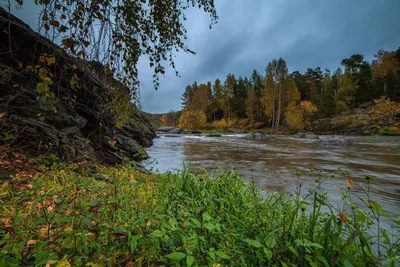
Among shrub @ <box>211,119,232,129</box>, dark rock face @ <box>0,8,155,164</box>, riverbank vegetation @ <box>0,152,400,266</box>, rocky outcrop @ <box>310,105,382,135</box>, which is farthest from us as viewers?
shrub @ <box>211,119,232,129</box>

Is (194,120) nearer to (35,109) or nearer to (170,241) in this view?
(35,109)

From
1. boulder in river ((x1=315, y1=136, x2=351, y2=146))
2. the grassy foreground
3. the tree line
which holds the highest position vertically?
the tree line

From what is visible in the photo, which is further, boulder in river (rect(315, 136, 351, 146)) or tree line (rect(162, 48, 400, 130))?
tree line (rect(162, 48, 400, 130))

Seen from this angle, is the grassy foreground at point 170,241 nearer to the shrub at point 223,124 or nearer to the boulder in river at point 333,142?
the boulder in river at point 333,142

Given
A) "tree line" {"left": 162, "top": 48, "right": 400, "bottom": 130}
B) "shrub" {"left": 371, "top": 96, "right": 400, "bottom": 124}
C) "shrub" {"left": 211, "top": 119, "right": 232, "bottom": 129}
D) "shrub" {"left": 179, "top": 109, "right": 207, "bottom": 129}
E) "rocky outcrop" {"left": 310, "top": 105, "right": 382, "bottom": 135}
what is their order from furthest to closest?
1. "shrub" {"left": 179, "top": 109, "right": 207, "bottom": 129}
2. "shrub" {"left": 211, "top": 119, "right": 232, "bottom": 129}
3. "tree line" {"left": 162, "top": 48, "right": 400, "bottom": 130}
4. "rocky outcrop" {"left": 310, "top": 105, "right": 382, "bottom": 135}
5. "shrub" {"left": 371, "top": 96, "right": 400, "bottom": 124}

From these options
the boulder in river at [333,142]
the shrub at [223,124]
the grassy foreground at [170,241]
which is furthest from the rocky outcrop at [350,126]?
the grassy foreground at [170,241]

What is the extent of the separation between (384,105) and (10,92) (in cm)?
4457

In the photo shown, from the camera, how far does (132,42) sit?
2500mm

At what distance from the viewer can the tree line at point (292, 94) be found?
44562mm

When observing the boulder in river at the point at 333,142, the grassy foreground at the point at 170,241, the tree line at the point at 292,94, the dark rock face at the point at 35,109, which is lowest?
the boulder in river at the point at 333,142

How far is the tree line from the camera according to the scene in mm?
44562

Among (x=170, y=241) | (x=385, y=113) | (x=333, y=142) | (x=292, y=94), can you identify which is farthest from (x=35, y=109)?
(x=292, y=94)

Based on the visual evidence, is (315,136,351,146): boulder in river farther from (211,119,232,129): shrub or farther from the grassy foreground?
(211,119,232,129): shrub

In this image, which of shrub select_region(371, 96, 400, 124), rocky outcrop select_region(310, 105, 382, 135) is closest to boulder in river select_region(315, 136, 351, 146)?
rocky outcrop select_region(310, 105, 382, 135)
